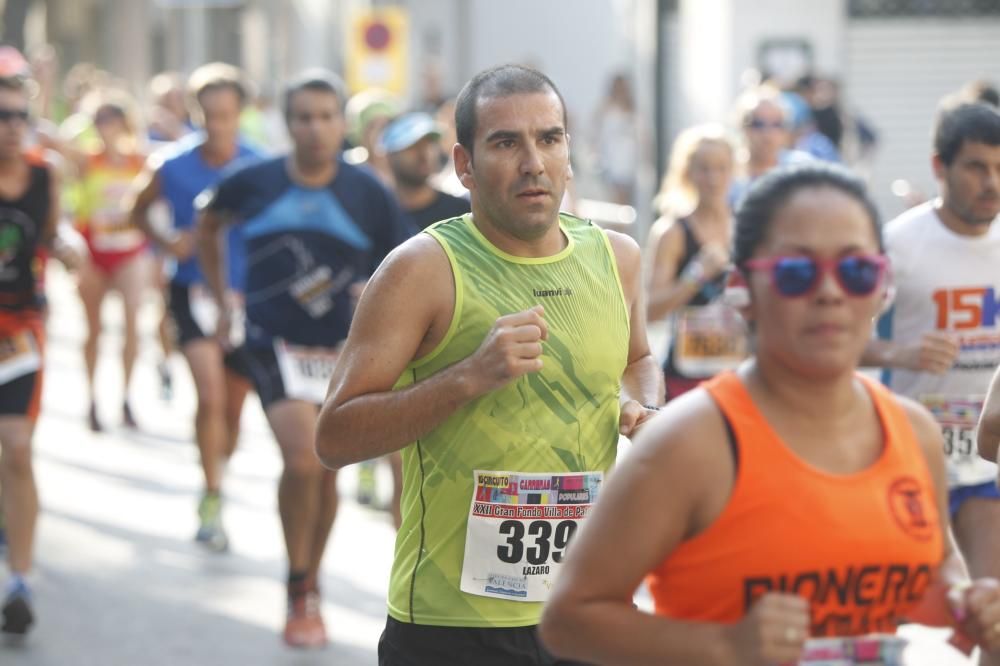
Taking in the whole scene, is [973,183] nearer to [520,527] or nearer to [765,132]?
[520,527]

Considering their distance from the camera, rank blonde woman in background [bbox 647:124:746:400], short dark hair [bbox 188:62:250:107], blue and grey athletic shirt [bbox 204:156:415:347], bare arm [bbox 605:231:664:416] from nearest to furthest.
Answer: bare arm [bbox 605:231:664:416], blue and grey athletic shirt [bbox 204:156:415:347], blonde woman in background [bbox 647:124:746:400], short dark hair [bbox 188:62:250:107]

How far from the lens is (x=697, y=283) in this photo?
8273 millimetres

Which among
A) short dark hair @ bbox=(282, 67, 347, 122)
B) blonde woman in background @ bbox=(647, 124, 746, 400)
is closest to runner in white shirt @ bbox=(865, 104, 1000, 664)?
blonde woman in background @ bbox=(647, 124, 746, 400)

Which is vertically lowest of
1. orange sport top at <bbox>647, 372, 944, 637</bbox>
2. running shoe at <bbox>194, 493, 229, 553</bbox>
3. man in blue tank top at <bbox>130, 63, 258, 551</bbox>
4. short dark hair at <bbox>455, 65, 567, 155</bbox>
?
running shoe at <bbox>194, 493, 229, 553</bbox>

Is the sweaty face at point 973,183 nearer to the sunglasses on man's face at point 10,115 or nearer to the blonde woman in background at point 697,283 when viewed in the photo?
the blonde woman in background at point 697,283

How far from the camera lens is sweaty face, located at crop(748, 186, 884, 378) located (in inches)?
112

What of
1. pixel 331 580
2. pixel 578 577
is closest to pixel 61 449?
pixel 331 580

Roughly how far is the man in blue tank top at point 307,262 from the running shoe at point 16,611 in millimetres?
1041

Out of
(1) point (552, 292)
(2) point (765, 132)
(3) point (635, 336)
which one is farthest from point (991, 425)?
(2) point (765, 132)

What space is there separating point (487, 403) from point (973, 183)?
2423mm

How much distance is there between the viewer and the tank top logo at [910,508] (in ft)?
9.43

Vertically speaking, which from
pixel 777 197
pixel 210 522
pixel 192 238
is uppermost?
pixel 777 197

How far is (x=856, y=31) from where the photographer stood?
74.0 ft

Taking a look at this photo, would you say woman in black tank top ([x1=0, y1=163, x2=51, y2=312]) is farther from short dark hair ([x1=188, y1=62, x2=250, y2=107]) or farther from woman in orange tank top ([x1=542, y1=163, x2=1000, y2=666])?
woman in orange tank top ([x1=542, y1=163, x2=1000, y2=666])
